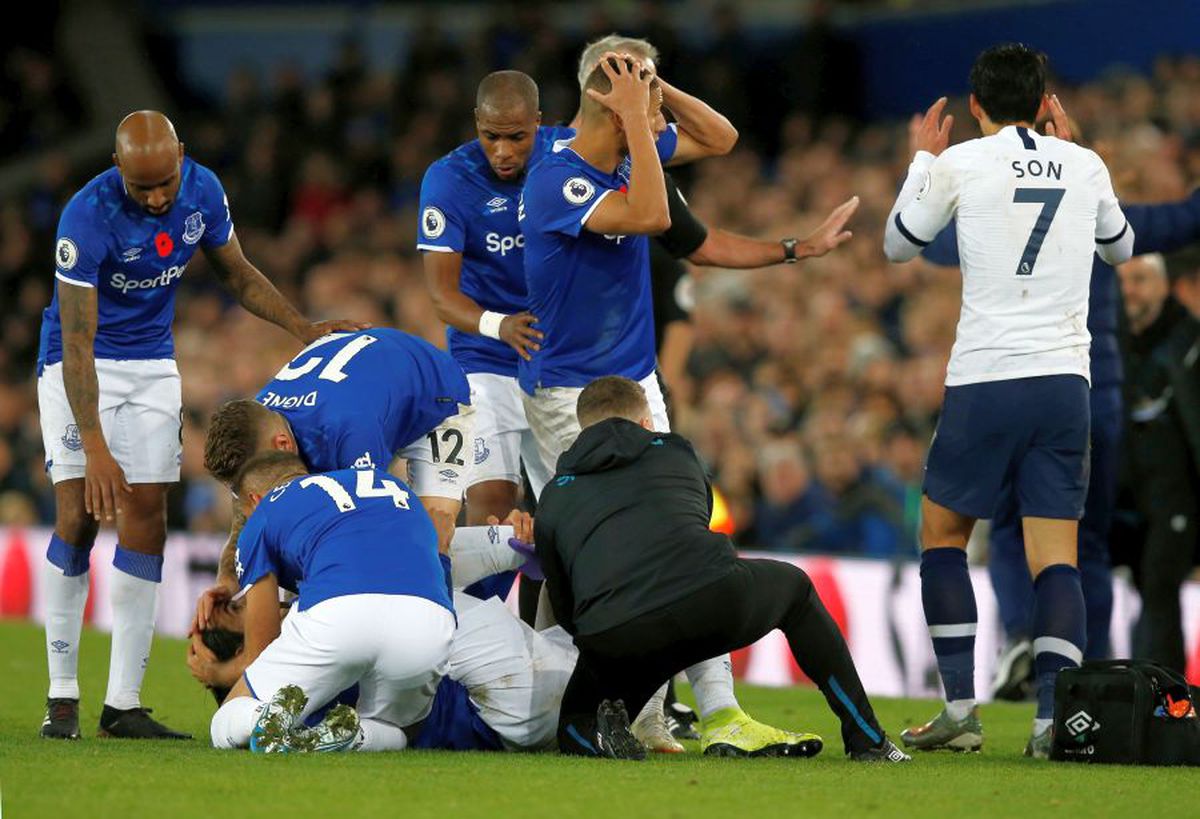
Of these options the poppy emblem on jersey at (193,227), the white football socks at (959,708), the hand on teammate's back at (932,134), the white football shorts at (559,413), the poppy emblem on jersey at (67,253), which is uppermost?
the hand on teammate's back at (932,134)

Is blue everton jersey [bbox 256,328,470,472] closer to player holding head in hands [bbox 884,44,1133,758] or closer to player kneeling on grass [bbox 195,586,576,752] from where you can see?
player kneeling on grass [bbox 195,586,576,752]

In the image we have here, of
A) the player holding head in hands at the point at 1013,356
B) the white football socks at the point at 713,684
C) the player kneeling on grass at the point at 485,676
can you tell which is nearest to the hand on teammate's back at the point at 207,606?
the player kneeling on grass at the point at 485,676

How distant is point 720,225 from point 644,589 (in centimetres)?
1055

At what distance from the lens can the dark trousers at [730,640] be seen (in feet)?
21.3

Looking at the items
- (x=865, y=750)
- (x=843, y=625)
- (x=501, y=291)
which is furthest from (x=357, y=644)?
(x=843, y=625)

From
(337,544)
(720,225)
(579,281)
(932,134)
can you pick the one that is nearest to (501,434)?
(579,281)

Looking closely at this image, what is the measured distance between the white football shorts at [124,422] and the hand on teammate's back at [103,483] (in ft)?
1.23

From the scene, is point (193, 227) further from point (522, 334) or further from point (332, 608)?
point (332, 608)

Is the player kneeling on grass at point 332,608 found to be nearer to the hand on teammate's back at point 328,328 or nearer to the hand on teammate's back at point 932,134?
the hand on teammate's back at point 328,328

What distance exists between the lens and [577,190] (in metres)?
7.35

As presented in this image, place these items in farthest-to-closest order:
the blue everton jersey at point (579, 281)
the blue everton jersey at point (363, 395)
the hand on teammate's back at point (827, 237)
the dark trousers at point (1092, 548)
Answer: the dark trousers at point (1092, 548), the hand on teammate's back at point (827, 237), the blue everton jersey at point (579, 281), the blue everton jersey at point (363, 395)

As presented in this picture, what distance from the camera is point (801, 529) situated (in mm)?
12812

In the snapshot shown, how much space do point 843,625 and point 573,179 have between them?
198 inches

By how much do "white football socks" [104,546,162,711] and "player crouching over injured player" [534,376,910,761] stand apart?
1908mm
